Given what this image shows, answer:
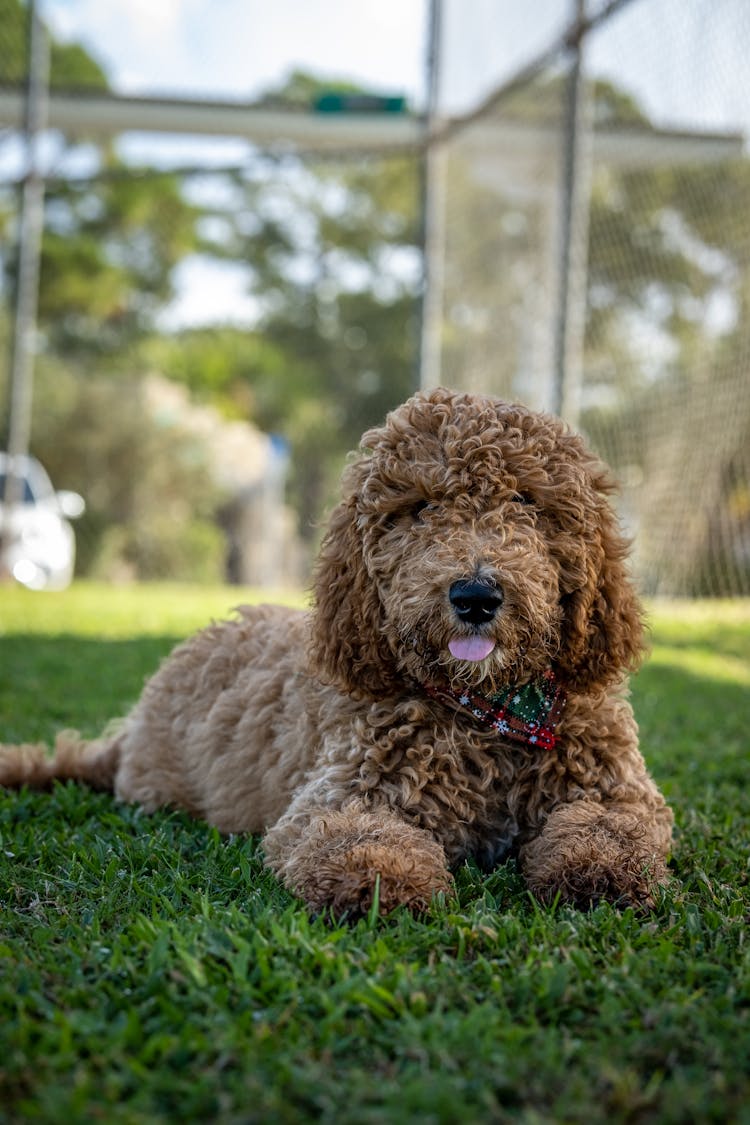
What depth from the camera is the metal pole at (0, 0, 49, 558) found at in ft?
41.0

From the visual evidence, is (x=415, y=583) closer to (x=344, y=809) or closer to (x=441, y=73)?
(x=344, y=809)

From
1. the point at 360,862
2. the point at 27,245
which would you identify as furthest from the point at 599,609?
the point at 27,245

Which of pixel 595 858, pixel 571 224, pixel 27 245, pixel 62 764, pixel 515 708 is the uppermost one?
pixel 27 245

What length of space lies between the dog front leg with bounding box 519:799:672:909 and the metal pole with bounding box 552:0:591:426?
201 inches

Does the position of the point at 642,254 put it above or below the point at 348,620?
above

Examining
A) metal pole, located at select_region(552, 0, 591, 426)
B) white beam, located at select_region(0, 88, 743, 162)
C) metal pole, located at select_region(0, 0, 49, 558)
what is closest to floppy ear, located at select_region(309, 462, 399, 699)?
metal pole, located at select_region(552, 0, 591, 426)

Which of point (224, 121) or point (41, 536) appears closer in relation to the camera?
point (224, 121)

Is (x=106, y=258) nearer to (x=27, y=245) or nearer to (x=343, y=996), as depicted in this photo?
(x=27, y=245)

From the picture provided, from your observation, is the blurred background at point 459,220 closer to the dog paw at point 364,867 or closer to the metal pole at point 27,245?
the metal pole at point 27,245

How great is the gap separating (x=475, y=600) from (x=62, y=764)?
2187 millimetres

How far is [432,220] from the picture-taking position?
36.9ft

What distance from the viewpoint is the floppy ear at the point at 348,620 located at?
3.14 metres

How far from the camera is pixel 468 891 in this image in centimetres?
295

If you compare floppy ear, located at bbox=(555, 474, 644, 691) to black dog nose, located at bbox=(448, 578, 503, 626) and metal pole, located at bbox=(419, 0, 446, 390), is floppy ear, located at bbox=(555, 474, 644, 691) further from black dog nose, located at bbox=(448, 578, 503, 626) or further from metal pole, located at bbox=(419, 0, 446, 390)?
metal pole, located at bbox=(419, 0, 446, 390)
